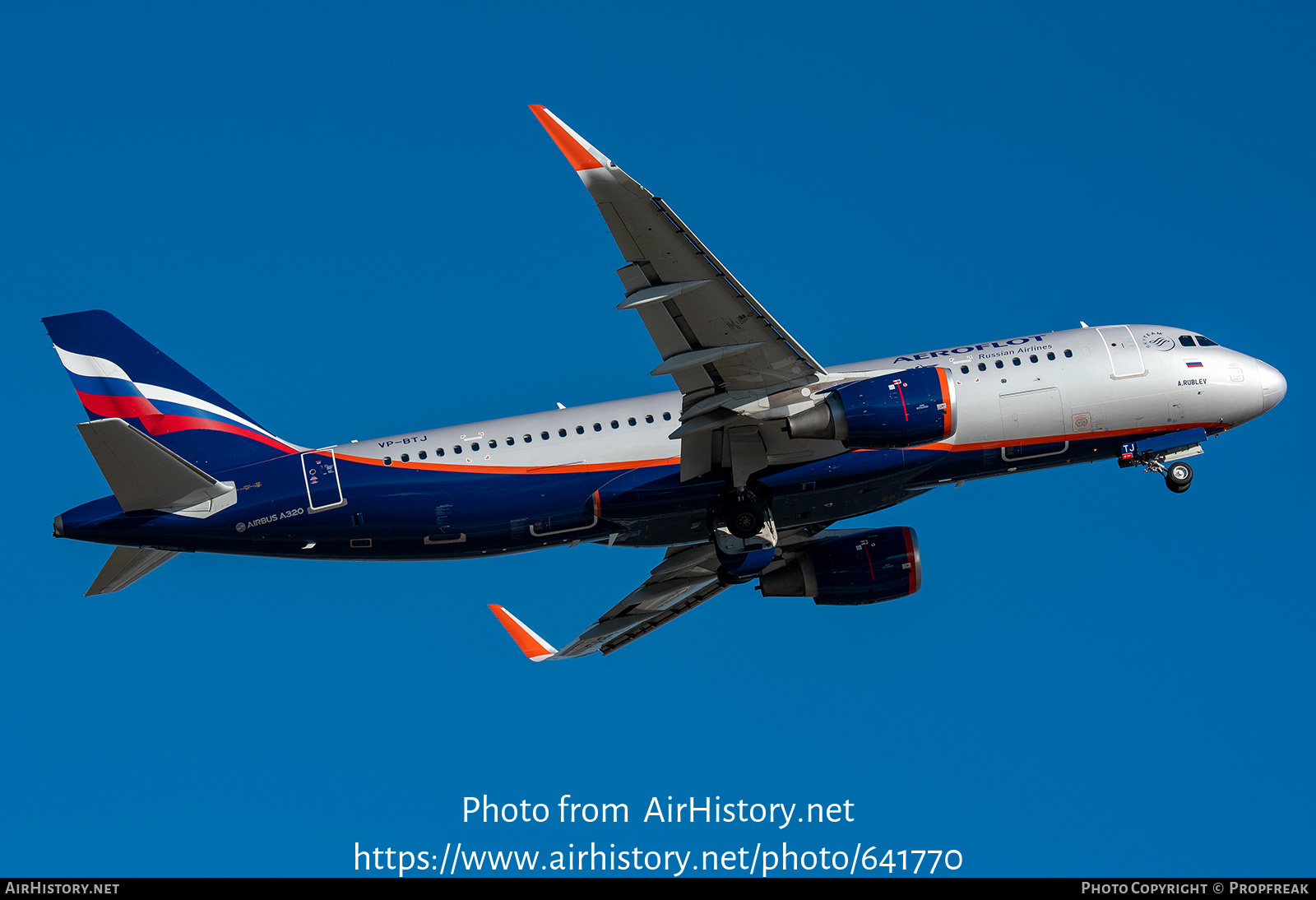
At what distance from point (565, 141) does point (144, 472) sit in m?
13.0

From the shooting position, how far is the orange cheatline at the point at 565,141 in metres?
23.4

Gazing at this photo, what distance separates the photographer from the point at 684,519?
3281 cm

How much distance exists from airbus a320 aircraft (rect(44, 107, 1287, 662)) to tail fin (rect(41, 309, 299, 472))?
5cm

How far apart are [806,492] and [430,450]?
9.48m

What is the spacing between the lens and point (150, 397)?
32.2m

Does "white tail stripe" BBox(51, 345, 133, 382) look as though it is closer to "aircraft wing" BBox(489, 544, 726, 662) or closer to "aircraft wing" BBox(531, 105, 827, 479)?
"aircraft wing" BBox(489, 544, 726, 662)

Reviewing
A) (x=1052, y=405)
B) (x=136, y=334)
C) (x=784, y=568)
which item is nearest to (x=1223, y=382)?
(x=1052, y=405)

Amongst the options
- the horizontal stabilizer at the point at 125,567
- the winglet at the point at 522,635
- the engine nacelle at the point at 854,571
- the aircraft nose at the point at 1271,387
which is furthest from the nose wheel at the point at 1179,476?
the horizontal stabilizer at the point at 125,567

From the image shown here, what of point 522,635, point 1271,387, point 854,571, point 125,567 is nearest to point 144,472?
point 125,567

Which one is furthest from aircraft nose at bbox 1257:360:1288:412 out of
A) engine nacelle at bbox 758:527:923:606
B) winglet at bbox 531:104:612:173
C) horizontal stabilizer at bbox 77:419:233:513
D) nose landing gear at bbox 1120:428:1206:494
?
horizontal stabilizer at bbox 77:419:233:513

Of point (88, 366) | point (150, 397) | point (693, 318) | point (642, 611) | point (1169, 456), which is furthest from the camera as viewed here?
point (642, 611)

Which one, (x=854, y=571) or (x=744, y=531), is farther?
(x=854, y=571)

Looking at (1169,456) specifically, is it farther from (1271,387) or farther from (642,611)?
(642,611)

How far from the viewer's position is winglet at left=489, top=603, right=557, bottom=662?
123ft
